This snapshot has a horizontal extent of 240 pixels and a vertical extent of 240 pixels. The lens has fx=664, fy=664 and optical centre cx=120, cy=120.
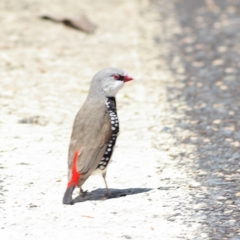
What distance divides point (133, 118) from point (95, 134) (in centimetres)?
236

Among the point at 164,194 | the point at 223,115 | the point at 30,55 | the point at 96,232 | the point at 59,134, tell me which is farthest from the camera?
the point at 30,55

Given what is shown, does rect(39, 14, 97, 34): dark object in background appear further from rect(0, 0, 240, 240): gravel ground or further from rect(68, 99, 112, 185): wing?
rect(68, 99, 112, 185): wing

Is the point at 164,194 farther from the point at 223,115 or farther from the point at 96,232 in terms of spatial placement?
the point at 223,115

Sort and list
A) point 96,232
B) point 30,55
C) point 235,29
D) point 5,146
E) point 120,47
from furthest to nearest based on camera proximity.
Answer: point 235,29 → point 120,47 → point 30,55 → point 5,146 → point 96,232

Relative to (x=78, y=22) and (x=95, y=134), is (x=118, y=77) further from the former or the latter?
(x=78, y=22)

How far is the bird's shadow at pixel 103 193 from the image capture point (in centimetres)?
586

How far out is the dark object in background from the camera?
1170 centimetres

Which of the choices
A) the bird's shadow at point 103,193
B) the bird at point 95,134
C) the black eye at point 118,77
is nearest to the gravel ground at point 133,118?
the bird's shadow at point 103,193

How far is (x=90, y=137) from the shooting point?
577cm

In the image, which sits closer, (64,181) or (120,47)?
(64,181)

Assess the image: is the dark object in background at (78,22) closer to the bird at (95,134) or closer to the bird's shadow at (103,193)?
the bird at (95,134)

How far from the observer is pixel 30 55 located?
33.6 ft

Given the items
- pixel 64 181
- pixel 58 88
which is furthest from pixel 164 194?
pixel 58 88

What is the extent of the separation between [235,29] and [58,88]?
4181mm
